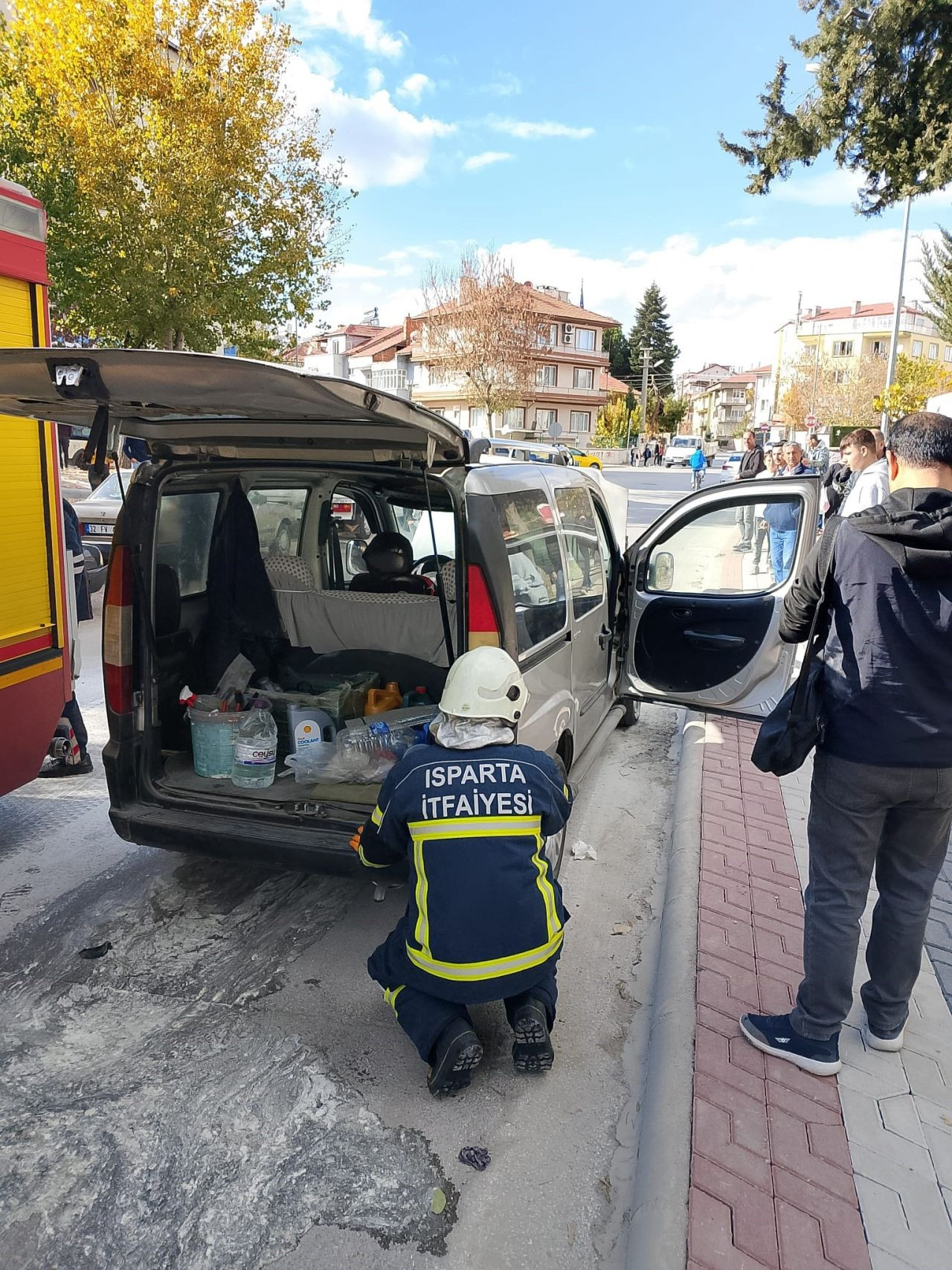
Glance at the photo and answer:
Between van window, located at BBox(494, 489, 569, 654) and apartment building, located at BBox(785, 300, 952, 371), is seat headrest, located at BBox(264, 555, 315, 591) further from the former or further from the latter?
apartment building, located at BBox(785, 300, 952, 371)

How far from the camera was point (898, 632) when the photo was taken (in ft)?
8.67

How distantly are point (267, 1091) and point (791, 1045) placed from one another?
1.71 metres

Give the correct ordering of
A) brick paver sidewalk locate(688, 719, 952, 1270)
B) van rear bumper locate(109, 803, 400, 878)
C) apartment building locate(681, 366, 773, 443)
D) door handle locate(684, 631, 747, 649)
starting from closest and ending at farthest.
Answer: brick paver sidewalk locate(688, 719, 952, 1270) < van rear bumper locate(109, 803, 400, 878) < door handle locate(684, 631, 747, 649) < apartment building locate(681, 366, 773, 443)

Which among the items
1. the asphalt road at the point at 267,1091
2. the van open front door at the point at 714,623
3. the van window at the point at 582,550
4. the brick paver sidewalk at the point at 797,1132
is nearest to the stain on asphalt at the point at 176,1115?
the asphalt road at the point at 267,1091

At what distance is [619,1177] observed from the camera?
8.52ft

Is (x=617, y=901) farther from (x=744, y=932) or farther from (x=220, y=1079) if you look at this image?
(x=220, y=1079)

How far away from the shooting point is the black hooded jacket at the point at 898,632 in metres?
2.60

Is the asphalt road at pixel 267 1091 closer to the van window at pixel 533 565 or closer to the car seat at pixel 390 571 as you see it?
the van window at pixel 533 565

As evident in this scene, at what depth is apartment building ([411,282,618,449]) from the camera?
55.3 metres

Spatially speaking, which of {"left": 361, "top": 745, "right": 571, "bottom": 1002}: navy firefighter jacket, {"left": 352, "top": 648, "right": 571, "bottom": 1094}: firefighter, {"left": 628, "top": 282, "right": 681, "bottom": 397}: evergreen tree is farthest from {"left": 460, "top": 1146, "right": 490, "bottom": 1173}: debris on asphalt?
{"left": 628, "top": 282, "right": 681, "bottom": 397}: evergreen tree

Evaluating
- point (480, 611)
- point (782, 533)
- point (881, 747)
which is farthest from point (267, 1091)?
point (782, 533)

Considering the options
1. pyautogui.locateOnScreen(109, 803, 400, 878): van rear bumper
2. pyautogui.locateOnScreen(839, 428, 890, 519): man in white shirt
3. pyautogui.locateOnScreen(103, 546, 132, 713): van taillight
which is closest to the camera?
pyautogui.locateOnScreen(109, 803, 400, 878): van rear bumper

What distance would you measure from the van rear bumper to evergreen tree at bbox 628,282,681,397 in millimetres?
87079

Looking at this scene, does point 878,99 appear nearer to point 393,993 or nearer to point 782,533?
point 782,533
